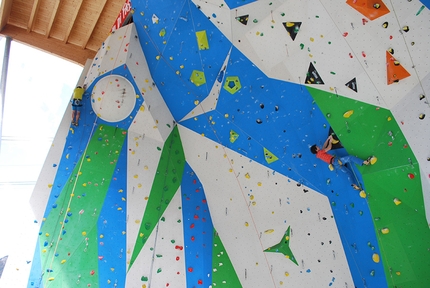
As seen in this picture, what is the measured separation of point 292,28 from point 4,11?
3781 mm

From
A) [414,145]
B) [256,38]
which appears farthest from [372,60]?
[256,38]

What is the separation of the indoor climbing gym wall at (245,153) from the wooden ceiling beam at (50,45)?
2.88ft

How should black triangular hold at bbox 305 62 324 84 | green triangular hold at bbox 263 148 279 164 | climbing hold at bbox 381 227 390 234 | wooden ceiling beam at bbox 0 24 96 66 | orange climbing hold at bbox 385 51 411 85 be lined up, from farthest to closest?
1. wooden ceiling beam at bbox 0 24 96 66
2. green triangular hold at bbox 263 148 279 164
3. black triangular hold at bbox 305 62 324 84
4. climbing hold at bbox 381 227 390 234
5. orange climbing hold at bbox 385 51 411 85

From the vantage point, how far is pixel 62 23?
189 inches

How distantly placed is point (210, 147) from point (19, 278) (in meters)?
2.54

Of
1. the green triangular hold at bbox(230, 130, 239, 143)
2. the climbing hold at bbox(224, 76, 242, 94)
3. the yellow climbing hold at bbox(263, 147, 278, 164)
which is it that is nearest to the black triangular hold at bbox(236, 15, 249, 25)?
the climbing hold at bbox(224, 76, 242, 94)

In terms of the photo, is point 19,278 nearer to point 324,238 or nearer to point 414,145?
point 324,238

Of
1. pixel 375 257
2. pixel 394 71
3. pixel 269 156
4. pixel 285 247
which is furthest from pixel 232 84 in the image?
pixel 375 257

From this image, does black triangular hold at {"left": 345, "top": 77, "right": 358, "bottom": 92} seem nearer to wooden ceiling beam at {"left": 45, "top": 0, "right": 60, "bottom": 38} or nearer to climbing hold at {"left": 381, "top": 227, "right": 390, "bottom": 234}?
climbing hold at {"left": 381, "top": 227, "right": 390, "bottom": 234}

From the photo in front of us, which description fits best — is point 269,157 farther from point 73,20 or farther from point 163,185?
point 73,20

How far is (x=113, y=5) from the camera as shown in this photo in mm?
4586

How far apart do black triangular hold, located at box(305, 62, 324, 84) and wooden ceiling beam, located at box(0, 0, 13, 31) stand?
3893 millimetres

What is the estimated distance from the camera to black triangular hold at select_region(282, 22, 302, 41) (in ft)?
11.2

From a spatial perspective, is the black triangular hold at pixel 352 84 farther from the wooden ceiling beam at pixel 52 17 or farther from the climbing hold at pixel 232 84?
the wooden ceiling beam at pixel 52 17
